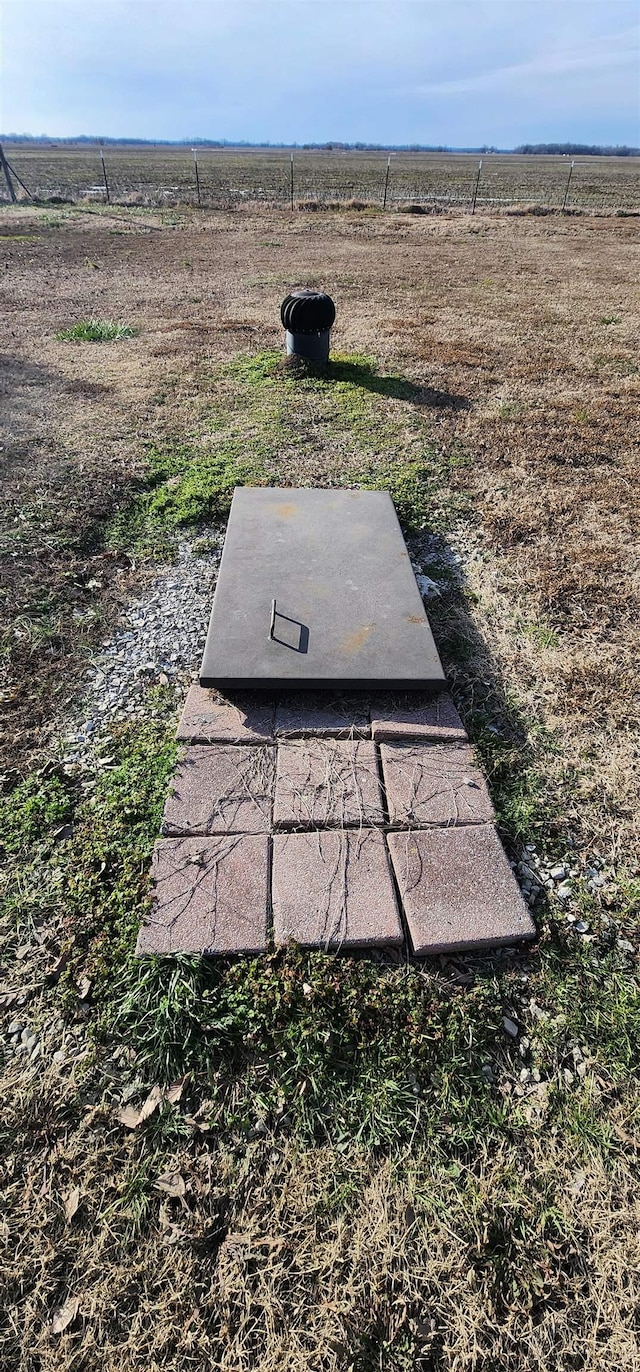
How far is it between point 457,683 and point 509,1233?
1.71 m

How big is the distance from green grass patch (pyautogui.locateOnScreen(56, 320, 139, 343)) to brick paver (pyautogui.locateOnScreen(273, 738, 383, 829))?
6.10 metres

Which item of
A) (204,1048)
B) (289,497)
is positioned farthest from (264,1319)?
(289,497)

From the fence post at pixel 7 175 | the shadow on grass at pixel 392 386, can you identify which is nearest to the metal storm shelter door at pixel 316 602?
the shadow on grass at pixel 392 386

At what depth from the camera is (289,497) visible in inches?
135

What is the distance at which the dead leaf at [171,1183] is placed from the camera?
53.3 inches

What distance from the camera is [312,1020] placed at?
5.17ft

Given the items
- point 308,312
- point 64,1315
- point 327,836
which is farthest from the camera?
point 308,312

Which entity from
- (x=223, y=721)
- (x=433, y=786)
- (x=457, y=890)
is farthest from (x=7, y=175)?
(x=457, y=890)

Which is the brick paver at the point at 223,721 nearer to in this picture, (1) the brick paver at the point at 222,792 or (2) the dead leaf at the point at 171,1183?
(1) the brick paver at the point at 222,792

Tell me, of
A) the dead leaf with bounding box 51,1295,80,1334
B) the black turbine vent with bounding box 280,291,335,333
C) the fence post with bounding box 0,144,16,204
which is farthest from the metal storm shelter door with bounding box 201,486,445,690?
the fence post with bounding box 0,144,16,204

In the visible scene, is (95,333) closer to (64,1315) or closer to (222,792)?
(222,792)

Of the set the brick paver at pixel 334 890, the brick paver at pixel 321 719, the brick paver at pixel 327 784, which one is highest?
the brick paver at pixel 321 719

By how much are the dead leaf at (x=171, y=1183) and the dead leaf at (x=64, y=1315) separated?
8.5 inches

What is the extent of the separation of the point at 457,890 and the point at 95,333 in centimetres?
696
